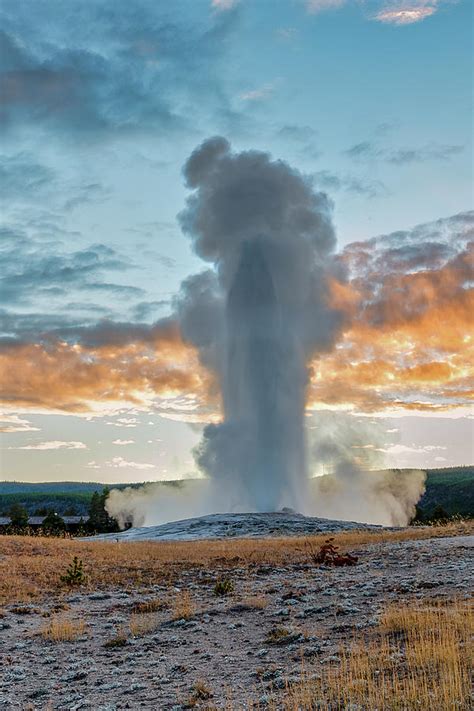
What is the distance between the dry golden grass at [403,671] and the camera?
27.8 ft

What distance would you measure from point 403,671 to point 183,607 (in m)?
9.10

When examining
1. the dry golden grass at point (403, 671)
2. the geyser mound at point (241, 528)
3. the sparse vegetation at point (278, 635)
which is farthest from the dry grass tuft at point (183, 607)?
the geyser mound at point (241, 528)

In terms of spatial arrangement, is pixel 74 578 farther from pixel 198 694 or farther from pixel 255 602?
pixel 198 694

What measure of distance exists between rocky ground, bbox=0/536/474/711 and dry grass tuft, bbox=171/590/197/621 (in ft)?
0.45

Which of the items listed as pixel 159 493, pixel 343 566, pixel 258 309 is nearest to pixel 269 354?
pixel 258 309

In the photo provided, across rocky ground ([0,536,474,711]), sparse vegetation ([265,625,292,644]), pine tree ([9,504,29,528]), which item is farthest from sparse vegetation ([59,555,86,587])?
pine tree ([9,504,29,528])

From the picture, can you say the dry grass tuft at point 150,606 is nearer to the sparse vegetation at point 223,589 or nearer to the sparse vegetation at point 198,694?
the sparse vegetation at point 223,589

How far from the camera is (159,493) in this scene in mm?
92812

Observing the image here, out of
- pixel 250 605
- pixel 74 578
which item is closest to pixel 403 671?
pixel 250 605

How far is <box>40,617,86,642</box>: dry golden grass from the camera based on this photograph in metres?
15.4

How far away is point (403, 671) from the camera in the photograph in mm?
9859

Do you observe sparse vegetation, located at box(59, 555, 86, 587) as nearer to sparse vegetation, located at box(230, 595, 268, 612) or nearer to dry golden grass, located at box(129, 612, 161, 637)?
dry golden grass, located at box(129, 612, 161, 637)

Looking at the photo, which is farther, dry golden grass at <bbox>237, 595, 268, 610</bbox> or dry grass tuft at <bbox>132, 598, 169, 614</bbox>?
dry grass tuft at <bbox>132, 598, 169, 614</bbox>

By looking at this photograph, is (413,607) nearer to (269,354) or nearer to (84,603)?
(84,603)
